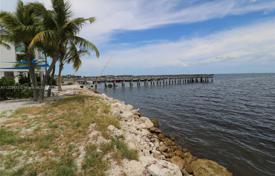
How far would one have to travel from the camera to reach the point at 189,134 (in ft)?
37.0

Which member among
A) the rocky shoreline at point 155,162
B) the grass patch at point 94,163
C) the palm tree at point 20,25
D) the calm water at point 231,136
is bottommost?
the calm water at point 231,136

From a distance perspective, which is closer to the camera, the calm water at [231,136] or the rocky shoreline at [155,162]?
the rocky shoreline at [155,162]

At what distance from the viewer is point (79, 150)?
534cm

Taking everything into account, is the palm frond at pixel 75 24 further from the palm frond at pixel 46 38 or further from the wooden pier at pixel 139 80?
the wooden pier at pixel 139 80

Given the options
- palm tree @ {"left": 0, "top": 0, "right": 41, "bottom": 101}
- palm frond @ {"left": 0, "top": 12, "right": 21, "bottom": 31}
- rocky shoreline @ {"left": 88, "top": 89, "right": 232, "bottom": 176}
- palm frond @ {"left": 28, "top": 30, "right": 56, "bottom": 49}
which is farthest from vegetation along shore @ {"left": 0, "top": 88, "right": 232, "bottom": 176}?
palm frond @ {"left": 0, "top": 12, "right": 21, "bottom": 31}

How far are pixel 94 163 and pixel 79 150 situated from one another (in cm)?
79

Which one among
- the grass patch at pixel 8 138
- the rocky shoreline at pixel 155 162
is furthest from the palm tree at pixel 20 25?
the rocky shoreline at pixel 155 162

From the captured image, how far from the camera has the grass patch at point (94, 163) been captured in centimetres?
448

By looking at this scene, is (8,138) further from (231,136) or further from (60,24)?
(231,136)

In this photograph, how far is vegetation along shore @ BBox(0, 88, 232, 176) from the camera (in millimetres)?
4648

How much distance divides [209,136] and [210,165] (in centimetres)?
403

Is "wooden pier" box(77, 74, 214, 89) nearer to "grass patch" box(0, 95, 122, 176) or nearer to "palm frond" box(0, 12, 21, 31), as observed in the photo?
"palm frond" box(0, 12, 21, 31)

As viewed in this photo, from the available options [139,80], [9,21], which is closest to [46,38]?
[9,21]

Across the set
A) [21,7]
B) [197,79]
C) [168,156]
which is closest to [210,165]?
[168,156]
